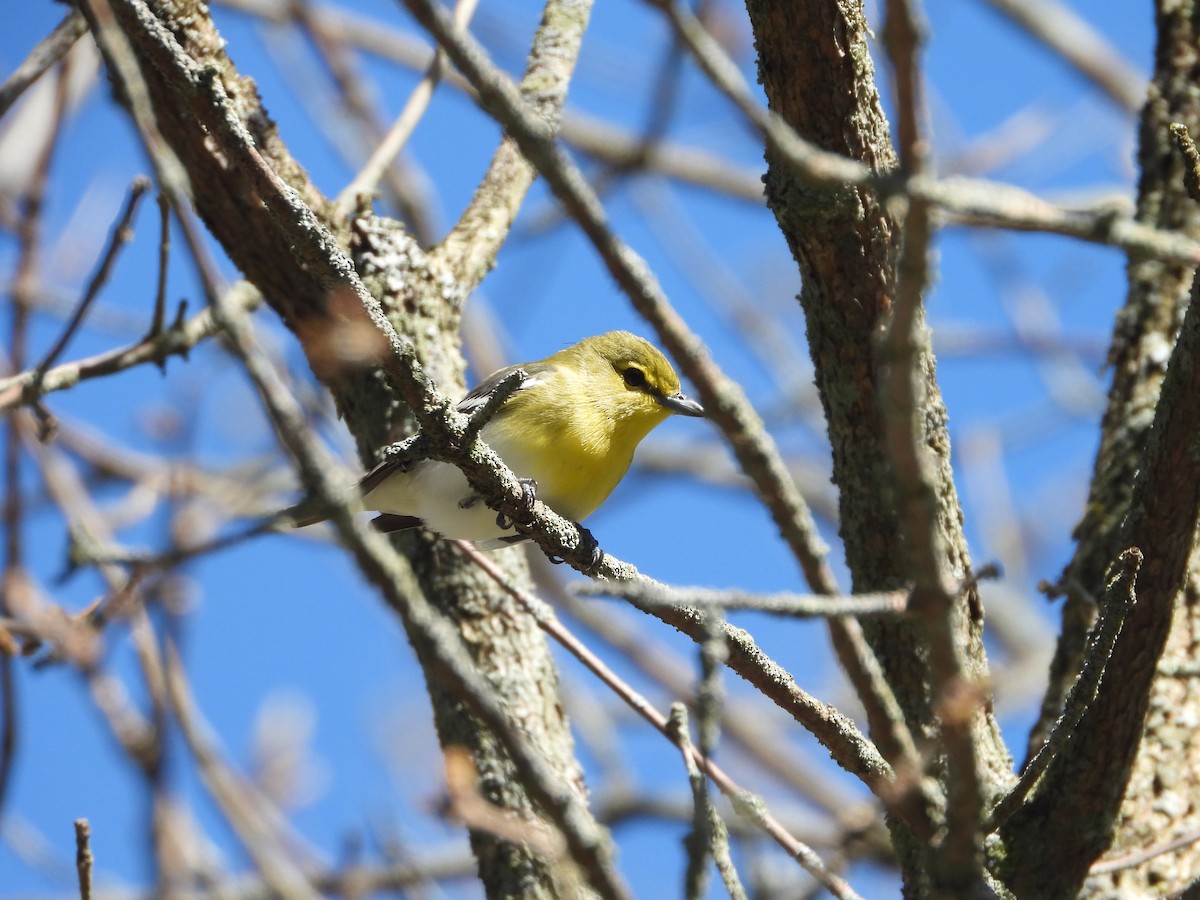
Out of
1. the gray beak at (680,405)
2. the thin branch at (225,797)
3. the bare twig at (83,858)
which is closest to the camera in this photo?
the bare twig at (83,858)

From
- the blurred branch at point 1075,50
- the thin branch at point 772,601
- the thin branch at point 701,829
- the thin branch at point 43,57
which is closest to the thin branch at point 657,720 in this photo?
the thin branch at point 701,829

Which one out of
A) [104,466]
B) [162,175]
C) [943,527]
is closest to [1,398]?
[162,175]

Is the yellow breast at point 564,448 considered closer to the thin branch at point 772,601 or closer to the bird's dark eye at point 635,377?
the bird's dark eye at point 635,377

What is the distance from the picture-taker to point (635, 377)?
5.11 meters

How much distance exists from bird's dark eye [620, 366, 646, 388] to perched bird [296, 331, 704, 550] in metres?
0.02

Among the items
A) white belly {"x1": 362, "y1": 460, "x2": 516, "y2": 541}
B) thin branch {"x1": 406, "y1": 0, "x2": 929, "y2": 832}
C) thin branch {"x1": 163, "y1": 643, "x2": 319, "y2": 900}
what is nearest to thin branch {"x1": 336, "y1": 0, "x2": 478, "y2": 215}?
white belly {"x1": 362, "y1": 460, "x2": 516, "y2": 541}

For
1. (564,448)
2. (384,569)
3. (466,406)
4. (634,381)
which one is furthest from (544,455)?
(384,569)

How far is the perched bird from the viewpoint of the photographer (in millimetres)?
4355

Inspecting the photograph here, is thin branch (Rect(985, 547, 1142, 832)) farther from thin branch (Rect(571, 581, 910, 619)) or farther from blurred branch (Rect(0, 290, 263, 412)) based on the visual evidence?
blurred branch (Rect(0, 290, 263, 412))

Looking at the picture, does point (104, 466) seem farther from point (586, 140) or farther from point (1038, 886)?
point (1038, 886)

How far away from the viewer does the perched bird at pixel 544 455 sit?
14.3 feet

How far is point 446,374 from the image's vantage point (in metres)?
4.28

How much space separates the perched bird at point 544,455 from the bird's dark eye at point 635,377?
0.8 inches

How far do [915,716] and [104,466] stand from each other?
6.43 meters
